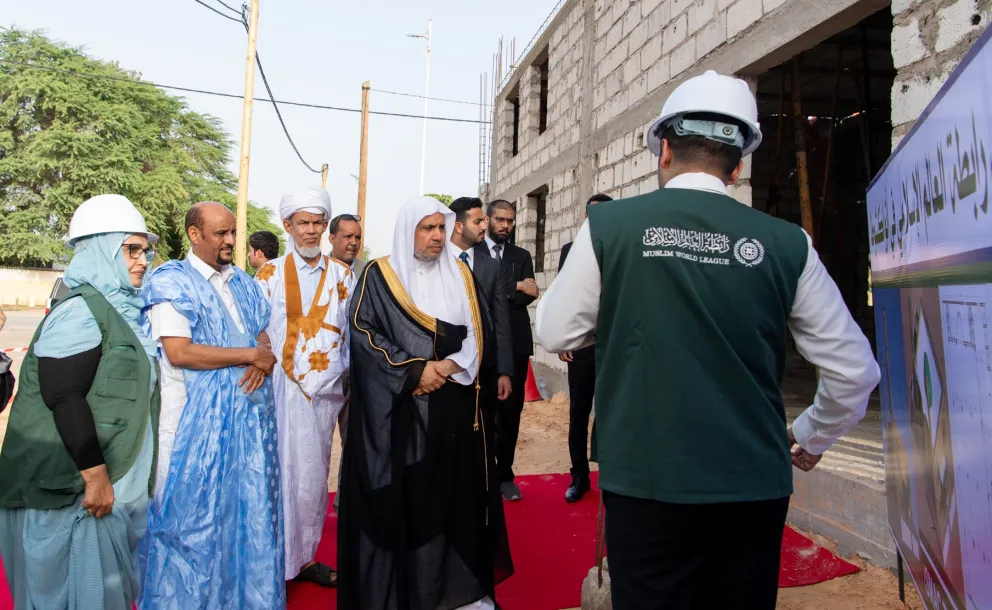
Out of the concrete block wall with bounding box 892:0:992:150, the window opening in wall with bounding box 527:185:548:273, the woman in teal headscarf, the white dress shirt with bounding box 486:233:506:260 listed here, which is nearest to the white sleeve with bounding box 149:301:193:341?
the woman in teal headscarf

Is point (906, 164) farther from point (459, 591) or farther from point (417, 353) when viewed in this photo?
point (459, 591)

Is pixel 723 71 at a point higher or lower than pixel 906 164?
higher

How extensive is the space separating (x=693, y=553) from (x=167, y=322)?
201 cm

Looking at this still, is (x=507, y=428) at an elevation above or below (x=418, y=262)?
below

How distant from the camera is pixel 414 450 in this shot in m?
2.96

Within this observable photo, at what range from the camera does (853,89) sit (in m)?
9.48

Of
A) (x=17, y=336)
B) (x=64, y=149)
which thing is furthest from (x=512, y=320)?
(x=64, y=149)

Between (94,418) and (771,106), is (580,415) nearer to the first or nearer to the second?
(94,418)

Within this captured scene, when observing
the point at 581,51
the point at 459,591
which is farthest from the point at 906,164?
the point at 581,51

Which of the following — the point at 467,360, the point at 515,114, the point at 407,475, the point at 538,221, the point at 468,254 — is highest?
the point at 515,114

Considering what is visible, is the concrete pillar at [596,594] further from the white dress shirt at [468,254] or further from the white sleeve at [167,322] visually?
the white dress shirt at [468,254]

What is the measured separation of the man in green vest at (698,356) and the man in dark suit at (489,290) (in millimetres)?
1639

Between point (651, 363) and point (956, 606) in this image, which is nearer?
point (651, 363)

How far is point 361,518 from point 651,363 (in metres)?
1.80
